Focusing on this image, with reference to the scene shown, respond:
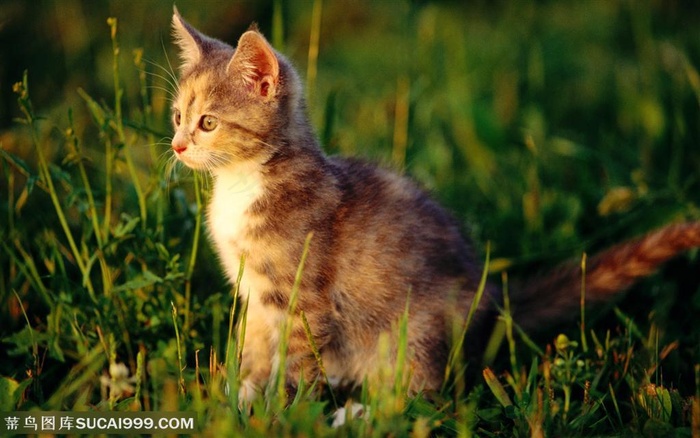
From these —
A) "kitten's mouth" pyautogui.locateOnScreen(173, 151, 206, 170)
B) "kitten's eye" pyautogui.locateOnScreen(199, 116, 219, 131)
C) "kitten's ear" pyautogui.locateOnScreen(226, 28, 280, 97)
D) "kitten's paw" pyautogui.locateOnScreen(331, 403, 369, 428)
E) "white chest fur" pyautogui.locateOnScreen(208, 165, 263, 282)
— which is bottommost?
"kitten's paw" pyautogui.locateOnScreen(331, 403, 369, 428)

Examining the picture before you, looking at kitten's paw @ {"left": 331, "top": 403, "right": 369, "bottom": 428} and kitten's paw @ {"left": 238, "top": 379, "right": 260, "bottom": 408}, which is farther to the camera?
kitten's paw @ {"left": 238, "top": 379, "right": 260, "bottom": 408}

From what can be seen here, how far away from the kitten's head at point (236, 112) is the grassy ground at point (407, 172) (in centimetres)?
17

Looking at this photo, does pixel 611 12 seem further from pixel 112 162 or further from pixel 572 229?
pixel 112 162

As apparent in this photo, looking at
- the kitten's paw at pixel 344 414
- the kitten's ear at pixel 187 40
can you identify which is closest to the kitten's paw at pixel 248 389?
the kitten's paw at pixel 344 414

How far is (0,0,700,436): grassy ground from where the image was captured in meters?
2.07

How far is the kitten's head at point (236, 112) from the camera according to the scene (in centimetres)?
232

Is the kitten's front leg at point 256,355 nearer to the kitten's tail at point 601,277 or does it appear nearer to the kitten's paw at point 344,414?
the kitten's paw at point 344,414

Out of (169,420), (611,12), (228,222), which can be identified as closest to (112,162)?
(228,222)

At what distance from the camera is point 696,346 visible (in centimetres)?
247

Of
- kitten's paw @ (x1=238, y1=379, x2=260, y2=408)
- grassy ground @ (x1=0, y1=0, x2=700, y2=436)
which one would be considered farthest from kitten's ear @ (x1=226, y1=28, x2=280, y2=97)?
kitten's paw @ (x1=238, y1=379, x2=260, y2=408)

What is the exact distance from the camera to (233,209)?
7.77 feet

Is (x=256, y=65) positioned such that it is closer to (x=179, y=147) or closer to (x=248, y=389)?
(x=179, y=147)

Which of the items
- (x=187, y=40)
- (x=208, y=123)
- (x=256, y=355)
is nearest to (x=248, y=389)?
(x=256, y=355)

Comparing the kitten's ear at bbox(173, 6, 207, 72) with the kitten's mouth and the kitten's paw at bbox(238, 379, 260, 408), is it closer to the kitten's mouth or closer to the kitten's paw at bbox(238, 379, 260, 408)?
the kitten's mouth
